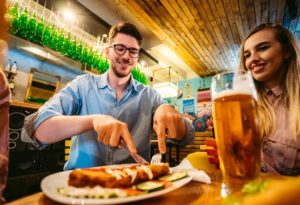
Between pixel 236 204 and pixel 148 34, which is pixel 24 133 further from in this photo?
pixel 148 34

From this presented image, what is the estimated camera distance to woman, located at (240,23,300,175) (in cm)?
151

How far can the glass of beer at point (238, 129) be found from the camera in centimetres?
67

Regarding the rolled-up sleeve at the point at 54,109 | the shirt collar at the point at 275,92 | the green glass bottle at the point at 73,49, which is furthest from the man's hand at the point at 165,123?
the green glass bottle at the point at 73,49

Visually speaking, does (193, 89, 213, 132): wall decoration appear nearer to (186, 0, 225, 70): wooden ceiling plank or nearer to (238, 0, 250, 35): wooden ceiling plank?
(186, 0, 225, 70): wooden ceiling plank

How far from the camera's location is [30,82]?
14.8 ft

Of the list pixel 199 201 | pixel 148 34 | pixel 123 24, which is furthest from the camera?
pixel 148 34

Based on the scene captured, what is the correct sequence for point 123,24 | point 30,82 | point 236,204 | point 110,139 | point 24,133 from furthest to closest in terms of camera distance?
point 30,82 < point 123,24 < point 24,133 < point 110,139 < point 236,204

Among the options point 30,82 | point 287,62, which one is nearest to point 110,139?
point 287,62

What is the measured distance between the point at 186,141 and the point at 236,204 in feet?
3.30

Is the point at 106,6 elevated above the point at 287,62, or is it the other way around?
the point at 106,6

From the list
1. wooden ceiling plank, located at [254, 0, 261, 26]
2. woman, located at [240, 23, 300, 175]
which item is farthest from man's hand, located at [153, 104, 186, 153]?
wooden ceiling plank, located at [254, 0, 261, 26]

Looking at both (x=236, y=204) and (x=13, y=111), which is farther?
(x=13, y=111)

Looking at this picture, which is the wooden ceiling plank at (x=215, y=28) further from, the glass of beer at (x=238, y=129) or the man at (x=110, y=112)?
the glass of beer at (x=238, y=129)

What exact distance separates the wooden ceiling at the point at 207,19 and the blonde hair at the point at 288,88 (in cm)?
288
